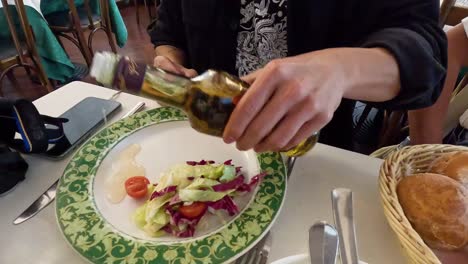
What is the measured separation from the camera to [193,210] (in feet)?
1.53

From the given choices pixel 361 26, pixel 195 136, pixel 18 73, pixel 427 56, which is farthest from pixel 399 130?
pixel 18 73

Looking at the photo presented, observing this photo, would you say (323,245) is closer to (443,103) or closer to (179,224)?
(179,224)

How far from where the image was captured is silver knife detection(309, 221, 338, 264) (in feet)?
1.17

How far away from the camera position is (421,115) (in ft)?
2.71

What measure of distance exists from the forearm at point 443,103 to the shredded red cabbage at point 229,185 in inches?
21.6

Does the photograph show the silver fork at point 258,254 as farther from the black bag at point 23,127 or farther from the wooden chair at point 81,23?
the wooden chair at point 81,23

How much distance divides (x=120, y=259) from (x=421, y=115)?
744 mm

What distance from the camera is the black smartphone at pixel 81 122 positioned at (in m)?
0.61

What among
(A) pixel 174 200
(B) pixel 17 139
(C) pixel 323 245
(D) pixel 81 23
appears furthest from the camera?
(D) pixel 81 23

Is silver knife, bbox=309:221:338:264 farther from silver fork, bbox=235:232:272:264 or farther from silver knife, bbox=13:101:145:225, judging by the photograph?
silver knife, bbox=13:101:145:225

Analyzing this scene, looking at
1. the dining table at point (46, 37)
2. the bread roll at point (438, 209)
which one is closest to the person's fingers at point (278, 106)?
the bread roll at point (438, 209)

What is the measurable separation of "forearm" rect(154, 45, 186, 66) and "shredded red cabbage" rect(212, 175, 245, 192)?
45 centimetres

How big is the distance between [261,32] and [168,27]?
26 cm

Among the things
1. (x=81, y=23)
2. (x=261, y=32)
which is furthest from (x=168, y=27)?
(x=81, y=23)
